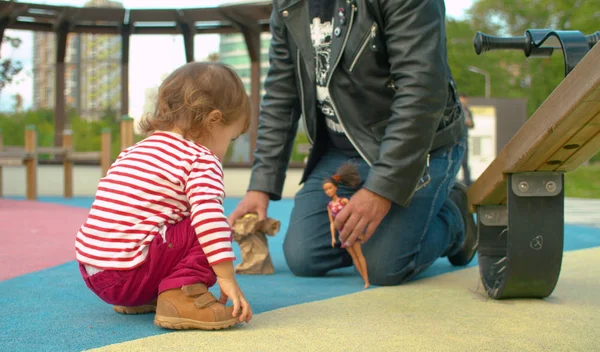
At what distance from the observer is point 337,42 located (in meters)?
2.94

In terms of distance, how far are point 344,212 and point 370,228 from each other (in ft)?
0.39

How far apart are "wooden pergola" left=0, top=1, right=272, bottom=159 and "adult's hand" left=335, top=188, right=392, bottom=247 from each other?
10095mm

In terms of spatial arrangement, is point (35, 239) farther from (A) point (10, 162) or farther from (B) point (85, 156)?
(B) point (85, 156)

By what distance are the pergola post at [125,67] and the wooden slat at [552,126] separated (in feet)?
40.0

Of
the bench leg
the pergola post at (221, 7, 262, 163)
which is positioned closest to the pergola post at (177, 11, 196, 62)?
the pergola post at (221, 7, 262, 163)

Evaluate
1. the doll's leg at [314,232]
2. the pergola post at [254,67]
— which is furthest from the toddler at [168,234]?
the pergola post at [254,67]

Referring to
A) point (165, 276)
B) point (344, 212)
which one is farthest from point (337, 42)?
point (165, 276)

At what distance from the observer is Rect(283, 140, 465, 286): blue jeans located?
2900mm

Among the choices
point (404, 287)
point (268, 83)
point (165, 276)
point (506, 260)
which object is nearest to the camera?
point (165, 276)

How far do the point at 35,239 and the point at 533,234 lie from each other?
3.45 meters

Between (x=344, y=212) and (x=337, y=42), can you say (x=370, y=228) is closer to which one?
(x=344, y=212)

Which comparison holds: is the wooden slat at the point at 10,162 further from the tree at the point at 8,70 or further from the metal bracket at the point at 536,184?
the metal bracket at the point at 536,184

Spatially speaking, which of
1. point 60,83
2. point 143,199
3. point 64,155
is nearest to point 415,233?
point 143,199

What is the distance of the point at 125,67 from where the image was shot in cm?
1385
